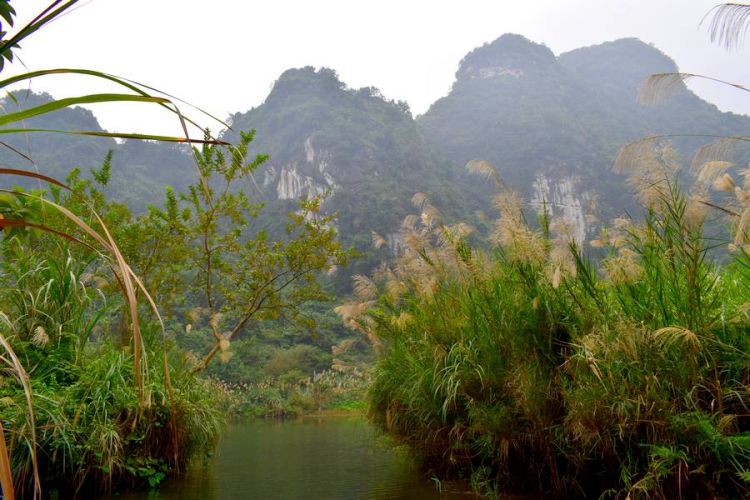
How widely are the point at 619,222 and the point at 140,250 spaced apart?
28.0 ft

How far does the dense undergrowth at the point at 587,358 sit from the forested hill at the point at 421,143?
4213 centimetres

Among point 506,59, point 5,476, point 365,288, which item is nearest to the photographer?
point 5,476

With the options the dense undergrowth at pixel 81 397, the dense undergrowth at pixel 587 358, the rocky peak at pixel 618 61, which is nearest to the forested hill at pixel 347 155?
the dense undergrowth at pixel 81 397

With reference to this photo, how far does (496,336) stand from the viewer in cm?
464

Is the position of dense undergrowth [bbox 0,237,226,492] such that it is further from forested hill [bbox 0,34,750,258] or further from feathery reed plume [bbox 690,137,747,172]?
forested hill [bbox 0,34,750,258]

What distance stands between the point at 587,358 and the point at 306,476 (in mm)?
4078

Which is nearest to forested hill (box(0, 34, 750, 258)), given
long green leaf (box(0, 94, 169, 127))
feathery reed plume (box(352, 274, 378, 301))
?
feathery reed plume (box(352, 274, 378, 301))

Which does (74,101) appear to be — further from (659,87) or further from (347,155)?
(347,155)

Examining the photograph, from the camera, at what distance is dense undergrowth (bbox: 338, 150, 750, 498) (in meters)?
3.26

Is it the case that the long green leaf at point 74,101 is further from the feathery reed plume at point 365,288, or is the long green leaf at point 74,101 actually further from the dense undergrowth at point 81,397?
the feathery reed plume at point 365,288

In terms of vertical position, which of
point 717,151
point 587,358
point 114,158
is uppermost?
point 114,158

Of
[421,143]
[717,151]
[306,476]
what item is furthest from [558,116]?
[717,151]

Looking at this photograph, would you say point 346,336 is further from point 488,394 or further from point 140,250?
point 488,394

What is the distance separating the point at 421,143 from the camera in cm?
7212
